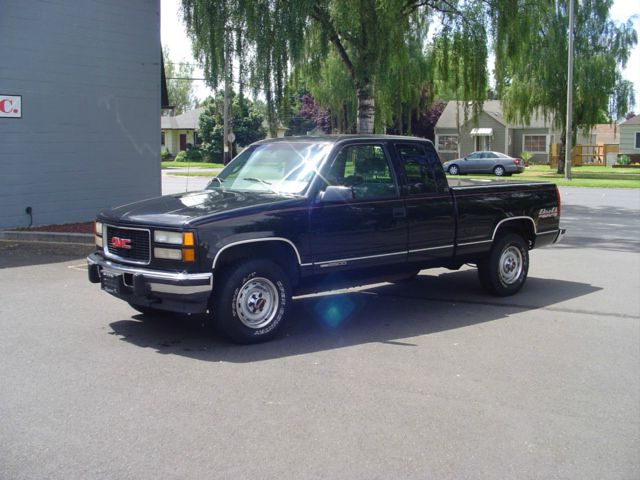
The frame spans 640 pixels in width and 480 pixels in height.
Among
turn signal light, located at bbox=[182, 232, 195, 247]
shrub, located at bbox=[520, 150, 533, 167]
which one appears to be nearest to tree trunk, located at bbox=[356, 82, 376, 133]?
turn signal light, located at bbox=[182, 232, 195, 247]

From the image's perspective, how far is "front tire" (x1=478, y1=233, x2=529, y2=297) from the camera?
9289 millimetres

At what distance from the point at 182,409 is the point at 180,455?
79cm

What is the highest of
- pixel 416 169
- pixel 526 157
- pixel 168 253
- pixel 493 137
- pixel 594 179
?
pixel 493 137

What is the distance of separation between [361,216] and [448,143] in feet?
185

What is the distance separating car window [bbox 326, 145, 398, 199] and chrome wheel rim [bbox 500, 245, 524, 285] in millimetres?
2133

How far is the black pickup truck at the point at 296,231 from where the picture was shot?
675cm

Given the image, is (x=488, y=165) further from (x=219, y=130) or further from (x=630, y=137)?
(x=219, y=130)

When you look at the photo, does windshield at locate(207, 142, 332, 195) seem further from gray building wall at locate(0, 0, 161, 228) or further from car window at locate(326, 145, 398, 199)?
gray building wall at locate(0, 0, 161, 228)

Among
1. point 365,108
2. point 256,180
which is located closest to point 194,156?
point 365,108

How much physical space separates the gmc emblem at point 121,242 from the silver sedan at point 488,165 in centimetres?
4123

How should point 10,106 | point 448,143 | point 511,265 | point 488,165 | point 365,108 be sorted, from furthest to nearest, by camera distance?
point 448,143, point 488,165, point 365,108, point 10,106, point 511,265

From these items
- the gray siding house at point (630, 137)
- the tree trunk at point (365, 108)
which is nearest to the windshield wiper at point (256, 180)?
the tree trunk at point (365, 108)

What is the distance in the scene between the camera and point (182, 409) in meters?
5.25

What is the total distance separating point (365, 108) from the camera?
57.9ft
